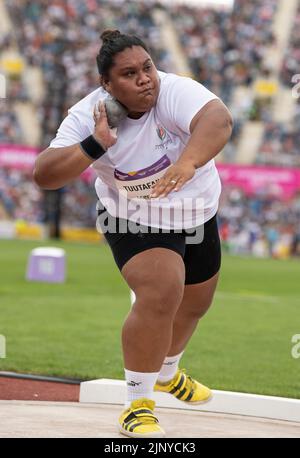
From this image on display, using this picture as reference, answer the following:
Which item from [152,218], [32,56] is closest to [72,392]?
[152,218]

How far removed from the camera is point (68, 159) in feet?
14.5

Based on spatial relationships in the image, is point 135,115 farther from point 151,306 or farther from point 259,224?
point 259,224

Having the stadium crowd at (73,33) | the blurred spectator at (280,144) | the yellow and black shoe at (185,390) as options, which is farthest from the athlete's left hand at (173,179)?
the blurred spectator at (280,144)

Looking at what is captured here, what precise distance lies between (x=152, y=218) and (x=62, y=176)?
0.59 m

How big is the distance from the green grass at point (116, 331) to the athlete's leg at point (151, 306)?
2383 millimetres

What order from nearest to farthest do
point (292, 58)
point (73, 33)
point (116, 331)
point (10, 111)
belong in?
point (116, 331), point (10, 111), point (292, 58), point (73, 33)

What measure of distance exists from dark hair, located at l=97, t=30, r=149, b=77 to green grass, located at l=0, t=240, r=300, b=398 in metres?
3.19

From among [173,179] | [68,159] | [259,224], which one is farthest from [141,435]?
[259,224]

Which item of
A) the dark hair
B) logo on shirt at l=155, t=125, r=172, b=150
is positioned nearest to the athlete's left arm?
logo on shirt at l=155, t=125, r=172, b=150

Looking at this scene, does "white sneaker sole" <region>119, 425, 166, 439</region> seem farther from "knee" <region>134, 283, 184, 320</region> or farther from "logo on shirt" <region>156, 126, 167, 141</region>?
"logo on shirt" <region>156, 126, 167, 141</region>

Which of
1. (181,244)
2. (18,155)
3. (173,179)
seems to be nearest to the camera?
(173,179)

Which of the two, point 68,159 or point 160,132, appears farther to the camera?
point 160,132

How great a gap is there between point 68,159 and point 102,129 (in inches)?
8.5

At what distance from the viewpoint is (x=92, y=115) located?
463 cm
